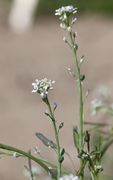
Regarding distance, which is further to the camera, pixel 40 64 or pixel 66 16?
pixel 40 64

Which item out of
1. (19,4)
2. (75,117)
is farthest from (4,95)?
(19,4)

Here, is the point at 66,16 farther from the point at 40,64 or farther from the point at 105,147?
the point at 40,64

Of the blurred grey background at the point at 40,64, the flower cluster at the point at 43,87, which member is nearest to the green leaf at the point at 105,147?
the flower cluster at the point at 43,87

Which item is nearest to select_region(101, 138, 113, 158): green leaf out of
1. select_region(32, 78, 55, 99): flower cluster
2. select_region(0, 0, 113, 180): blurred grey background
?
select_region(32, 78, 55, 99): flower cluster

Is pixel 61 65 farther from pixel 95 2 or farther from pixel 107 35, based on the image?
pixel 95 2

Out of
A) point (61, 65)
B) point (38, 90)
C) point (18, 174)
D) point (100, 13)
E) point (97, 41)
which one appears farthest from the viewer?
point (100, 13)

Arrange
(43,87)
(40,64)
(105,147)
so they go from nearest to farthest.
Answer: (43,87), (105,147), (40,64)

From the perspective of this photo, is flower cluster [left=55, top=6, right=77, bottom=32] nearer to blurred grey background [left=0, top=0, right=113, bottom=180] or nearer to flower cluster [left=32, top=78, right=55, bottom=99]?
flower cluster [left=32, top=78, right=55, bottom=99]

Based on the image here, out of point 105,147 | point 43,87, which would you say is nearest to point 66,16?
point 43,87

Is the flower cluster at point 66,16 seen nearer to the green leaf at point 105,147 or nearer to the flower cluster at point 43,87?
the flower cluster at point 43,87
